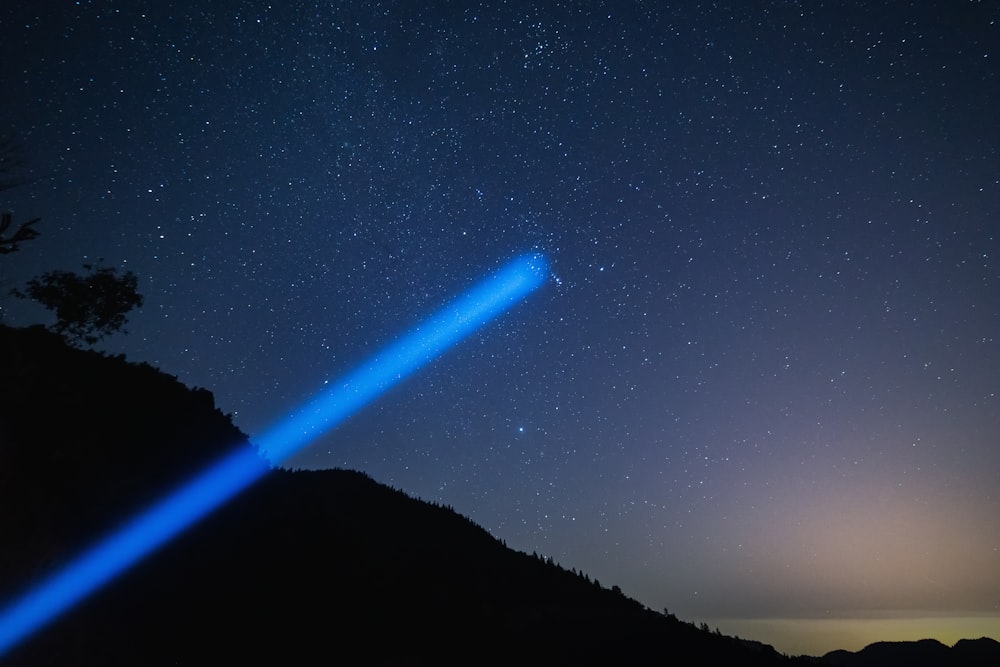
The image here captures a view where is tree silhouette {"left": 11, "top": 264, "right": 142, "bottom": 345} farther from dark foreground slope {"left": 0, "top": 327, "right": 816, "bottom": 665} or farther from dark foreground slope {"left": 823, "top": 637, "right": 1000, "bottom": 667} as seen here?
dark foreground slope {"left": 823, "top": 637, "right": 1000, "bottom": 667}

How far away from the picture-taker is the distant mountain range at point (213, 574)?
44.3 ft

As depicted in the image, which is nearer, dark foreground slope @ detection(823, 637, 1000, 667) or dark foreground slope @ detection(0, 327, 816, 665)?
dark foreground slope @ detection(0, 327, 816, 665)

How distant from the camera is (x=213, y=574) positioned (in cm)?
1733

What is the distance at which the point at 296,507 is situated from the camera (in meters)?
25.1

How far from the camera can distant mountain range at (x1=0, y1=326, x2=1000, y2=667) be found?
13.5 meters

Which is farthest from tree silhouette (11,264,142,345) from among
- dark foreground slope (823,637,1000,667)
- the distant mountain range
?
dark foreground slope (823,637,1000,667)

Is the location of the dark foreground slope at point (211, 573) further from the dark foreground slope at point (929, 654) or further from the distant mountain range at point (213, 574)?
the dark foreground slope at point (929, 654)

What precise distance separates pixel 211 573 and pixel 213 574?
0.24 ft

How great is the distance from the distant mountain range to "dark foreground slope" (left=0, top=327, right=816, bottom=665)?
0.17 feet

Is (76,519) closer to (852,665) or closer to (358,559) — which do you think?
(358,559)

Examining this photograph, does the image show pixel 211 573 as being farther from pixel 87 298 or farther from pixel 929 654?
pixel 929 654

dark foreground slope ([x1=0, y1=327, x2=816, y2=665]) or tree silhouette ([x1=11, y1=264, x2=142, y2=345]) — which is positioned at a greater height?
tree silhouette ([x1=11, y1=264, x2=142, y2=345])

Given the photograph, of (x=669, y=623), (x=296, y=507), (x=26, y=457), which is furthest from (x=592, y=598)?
(x=26, y=457)

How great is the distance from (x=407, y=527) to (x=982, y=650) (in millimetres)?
138713
